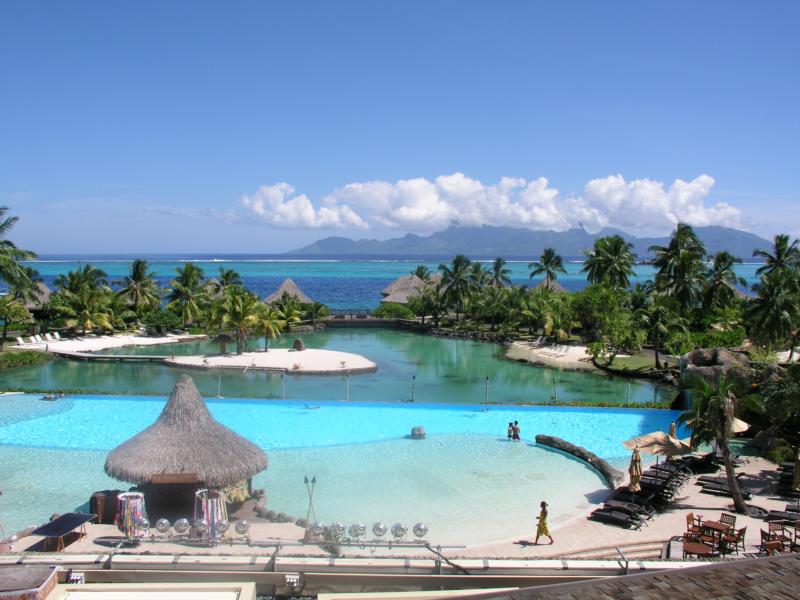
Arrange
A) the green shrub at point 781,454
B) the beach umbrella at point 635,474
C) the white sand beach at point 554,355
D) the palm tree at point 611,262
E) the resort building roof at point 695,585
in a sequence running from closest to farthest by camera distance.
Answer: the resort building roof at point 695,585 → the beach umbrella at point 635,474 → the green shrub at point 781,454 → the white sand beach at point 554,355 → the palm tree at point 611,262

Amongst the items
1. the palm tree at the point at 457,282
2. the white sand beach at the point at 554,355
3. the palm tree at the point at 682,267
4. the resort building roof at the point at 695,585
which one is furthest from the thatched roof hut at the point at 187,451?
the palm tree at the point at 457,282

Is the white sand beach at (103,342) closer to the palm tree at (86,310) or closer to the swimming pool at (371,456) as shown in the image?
the palm tree at (86,310)

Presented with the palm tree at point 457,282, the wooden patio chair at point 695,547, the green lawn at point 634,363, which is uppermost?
the palm tree at point 457,282

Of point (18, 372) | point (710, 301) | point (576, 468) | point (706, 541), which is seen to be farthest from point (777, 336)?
point (18, 372)

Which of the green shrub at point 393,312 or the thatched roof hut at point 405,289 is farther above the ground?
the thatched roof hut at point 405,289

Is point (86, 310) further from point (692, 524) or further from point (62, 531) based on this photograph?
point (692, 524)

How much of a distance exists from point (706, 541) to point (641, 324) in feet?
82.7

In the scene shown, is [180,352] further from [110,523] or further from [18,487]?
[110,523]

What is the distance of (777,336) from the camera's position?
3136 cm

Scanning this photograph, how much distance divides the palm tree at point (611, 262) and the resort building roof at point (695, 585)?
4522cm

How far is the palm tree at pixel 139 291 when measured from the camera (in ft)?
152

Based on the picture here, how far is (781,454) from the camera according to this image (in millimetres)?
16672

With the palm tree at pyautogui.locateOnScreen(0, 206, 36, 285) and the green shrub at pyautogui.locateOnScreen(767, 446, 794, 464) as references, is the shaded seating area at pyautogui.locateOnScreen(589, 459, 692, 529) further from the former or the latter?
the palm tree at pyautogui.locateOnScreen(0, 206, 36, 285)

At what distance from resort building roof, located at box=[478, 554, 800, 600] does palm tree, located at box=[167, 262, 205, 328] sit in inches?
1624
